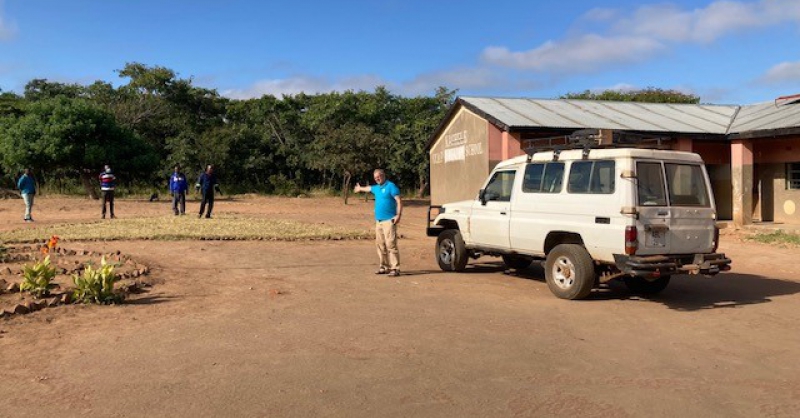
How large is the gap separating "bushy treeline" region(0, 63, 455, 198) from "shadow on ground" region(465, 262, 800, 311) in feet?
77.5

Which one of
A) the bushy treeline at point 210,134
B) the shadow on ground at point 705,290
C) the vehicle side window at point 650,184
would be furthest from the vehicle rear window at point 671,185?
the bushy treeline at point 210,134

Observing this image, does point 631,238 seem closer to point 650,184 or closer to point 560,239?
point 650,184

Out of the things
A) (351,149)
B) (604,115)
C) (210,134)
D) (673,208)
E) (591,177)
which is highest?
(210,134)

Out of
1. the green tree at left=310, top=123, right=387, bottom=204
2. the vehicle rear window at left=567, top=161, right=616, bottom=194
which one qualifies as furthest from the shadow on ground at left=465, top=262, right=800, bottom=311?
the green tree at left=310, top=123, right=387, bottom=204

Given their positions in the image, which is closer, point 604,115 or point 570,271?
point 570,271

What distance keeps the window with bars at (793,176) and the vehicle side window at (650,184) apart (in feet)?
51.6

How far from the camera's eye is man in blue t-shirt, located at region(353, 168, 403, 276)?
10859mm

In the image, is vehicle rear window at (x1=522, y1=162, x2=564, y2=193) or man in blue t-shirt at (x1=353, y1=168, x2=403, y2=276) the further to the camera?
man in blue t-shirt at (x1=353, y1=168, x2=403, y2=276)

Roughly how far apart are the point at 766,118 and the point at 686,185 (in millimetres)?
15262

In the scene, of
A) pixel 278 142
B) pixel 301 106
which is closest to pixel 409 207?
pixel 278 142

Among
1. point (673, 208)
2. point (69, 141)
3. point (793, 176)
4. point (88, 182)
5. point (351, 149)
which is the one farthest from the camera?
point (351, 149)

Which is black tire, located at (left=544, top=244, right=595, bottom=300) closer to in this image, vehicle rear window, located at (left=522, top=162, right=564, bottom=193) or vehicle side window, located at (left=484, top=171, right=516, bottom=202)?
A: vehicle rear window, located at (left=522, top=162, right=564, bottom=193)

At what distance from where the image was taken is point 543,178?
31.6 feet

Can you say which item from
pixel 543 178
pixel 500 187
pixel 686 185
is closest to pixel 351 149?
pixel 500 187
